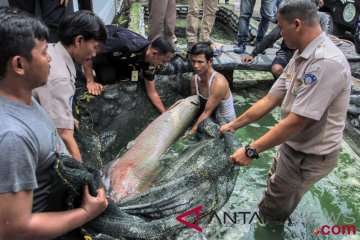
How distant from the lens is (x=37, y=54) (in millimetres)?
1543

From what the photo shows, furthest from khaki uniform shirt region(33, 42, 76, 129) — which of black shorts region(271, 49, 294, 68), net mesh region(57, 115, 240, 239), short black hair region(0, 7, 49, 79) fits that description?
black shorts region(271, 49, 294, 68)

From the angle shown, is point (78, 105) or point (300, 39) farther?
point (78, 105)

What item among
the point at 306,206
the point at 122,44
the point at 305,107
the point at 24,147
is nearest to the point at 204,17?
the point at 122,44

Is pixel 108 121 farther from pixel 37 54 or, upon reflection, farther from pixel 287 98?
pixel 37 54

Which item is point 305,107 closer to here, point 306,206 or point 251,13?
point 306,206

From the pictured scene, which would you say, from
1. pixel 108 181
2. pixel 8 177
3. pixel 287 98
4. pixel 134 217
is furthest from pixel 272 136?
pixel 8 177

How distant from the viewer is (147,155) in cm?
369

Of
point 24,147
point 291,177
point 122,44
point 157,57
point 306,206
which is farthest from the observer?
point 122,44

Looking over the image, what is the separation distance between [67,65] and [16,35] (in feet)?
4.06

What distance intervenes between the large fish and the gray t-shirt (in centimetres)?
134

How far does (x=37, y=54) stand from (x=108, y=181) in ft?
5.98

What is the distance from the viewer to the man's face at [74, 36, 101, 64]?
2756 mm

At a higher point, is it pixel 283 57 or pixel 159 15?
pixel 159 15

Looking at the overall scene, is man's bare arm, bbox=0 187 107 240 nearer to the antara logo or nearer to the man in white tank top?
the antara logo
